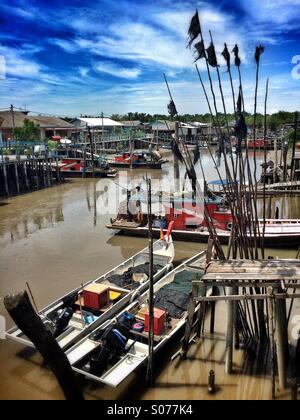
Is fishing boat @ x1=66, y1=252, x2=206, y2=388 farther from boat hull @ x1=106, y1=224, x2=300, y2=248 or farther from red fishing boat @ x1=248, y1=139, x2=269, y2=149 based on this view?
boat hull @ x1=106, y1=224, x2=300, y2=248

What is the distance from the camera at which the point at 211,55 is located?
6355 millimetres

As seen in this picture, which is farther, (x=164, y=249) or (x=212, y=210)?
(x=212, y=210)

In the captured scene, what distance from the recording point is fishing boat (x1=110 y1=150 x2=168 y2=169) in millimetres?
39656

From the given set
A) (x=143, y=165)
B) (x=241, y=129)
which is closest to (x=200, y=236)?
(x=241, y=129)

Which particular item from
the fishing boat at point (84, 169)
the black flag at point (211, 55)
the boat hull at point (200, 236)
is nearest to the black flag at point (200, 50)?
the black flag at point (211, 55)

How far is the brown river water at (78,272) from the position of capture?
23.0ft

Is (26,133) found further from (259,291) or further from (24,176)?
(259,291)

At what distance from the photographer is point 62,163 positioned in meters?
37.7

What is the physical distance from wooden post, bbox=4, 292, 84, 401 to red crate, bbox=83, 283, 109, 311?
10.2 feet

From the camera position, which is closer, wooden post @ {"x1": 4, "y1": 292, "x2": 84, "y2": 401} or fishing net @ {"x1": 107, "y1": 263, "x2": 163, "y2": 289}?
wooden post @ {"x1": 4, "y1": 292, "x2": 84, "y2": 401}

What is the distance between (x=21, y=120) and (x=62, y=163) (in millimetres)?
17436

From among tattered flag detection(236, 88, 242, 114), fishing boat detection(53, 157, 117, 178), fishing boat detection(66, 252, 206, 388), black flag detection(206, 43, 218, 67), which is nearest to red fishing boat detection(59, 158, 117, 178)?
fishing boat detection(53, 157, 117, 178)
